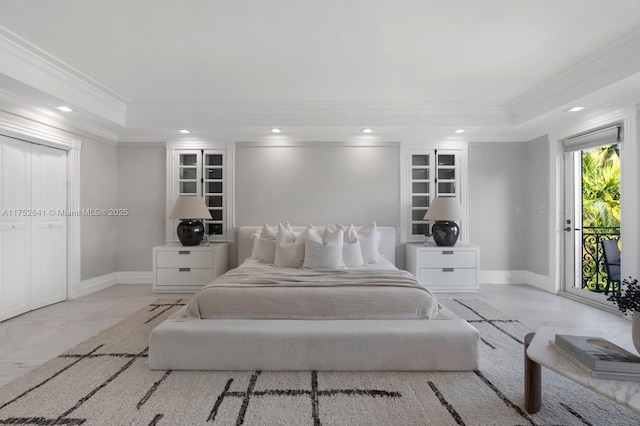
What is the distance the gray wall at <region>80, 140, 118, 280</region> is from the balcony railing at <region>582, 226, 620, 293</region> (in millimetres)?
6714

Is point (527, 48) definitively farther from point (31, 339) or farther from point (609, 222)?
point (31, 339)

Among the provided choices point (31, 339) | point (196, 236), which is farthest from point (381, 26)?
point (31, 339)

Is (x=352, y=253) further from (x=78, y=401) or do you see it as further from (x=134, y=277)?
(x=134, y=277)

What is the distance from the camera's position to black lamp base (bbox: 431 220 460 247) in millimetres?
4590

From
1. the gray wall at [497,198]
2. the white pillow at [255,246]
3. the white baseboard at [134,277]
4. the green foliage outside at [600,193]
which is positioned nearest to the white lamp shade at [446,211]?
the gray wall at [497,198]

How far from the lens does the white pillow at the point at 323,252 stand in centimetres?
362

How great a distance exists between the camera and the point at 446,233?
15.1 ft

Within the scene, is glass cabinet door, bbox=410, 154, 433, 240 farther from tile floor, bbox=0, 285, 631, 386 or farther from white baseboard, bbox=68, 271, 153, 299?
white baseboard, bbox=68, 271, 153, 299

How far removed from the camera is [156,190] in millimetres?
5051

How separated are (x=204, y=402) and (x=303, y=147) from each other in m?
3.74

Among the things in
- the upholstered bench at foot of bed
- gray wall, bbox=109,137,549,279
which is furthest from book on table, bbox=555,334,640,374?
gray wall, bbox=109,137,549,279

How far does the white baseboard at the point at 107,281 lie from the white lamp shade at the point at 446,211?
4296 mm

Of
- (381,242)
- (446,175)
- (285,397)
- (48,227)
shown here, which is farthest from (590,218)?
(48,227)

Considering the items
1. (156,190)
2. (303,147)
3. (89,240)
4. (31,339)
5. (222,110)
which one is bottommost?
(31,339)
